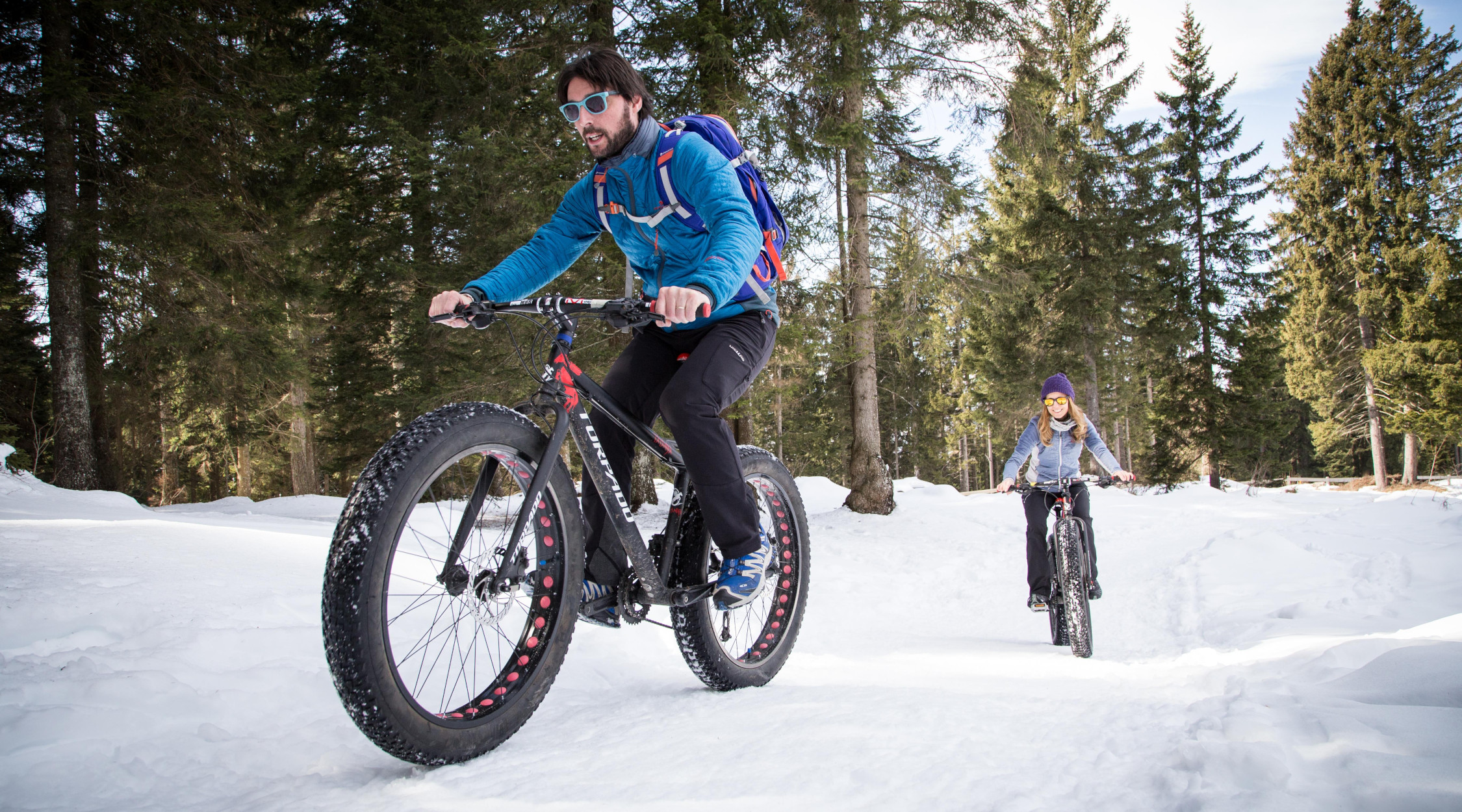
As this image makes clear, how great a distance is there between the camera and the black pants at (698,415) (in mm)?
2475

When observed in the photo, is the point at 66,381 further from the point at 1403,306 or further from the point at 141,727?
the point at 1403,306

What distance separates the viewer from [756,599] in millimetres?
2945

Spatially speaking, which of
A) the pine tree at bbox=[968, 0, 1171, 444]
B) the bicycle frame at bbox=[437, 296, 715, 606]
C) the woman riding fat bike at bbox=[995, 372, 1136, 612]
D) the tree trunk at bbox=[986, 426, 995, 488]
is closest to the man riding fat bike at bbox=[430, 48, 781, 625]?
the bicycle frame at bbox=[437, 296, 715, 606]

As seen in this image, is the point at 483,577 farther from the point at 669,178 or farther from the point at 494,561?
the point at 669,178

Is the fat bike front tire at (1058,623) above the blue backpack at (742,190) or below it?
below

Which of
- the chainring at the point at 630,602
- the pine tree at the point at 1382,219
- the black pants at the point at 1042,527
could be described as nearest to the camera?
the chainring at the point at 630,602

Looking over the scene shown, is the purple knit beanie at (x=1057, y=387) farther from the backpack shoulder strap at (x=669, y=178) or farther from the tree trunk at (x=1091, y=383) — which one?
the tree trunk at (x=1091, y=383)

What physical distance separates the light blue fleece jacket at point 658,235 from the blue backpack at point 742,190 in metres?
0.03

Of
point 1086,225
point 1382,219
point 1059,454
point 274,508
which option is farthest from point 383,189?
point 1382,219

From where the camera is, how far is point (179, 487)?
21.2 m

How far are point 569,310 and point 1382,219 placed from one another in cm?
3297

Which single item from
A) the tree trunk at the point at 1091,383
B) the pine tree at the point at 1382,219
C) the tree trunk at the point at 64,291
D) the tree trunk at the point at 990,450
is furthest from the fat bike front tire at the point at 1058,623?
the tree trunk at the point at 990,450

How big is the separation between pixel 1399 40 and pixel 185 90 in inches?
1399

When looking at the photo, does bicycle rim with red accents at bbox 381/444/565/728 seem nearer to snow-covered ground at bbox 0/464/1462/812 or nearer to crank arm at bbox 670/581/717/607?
snow-covered ground at bbox 0/464/1462/812
